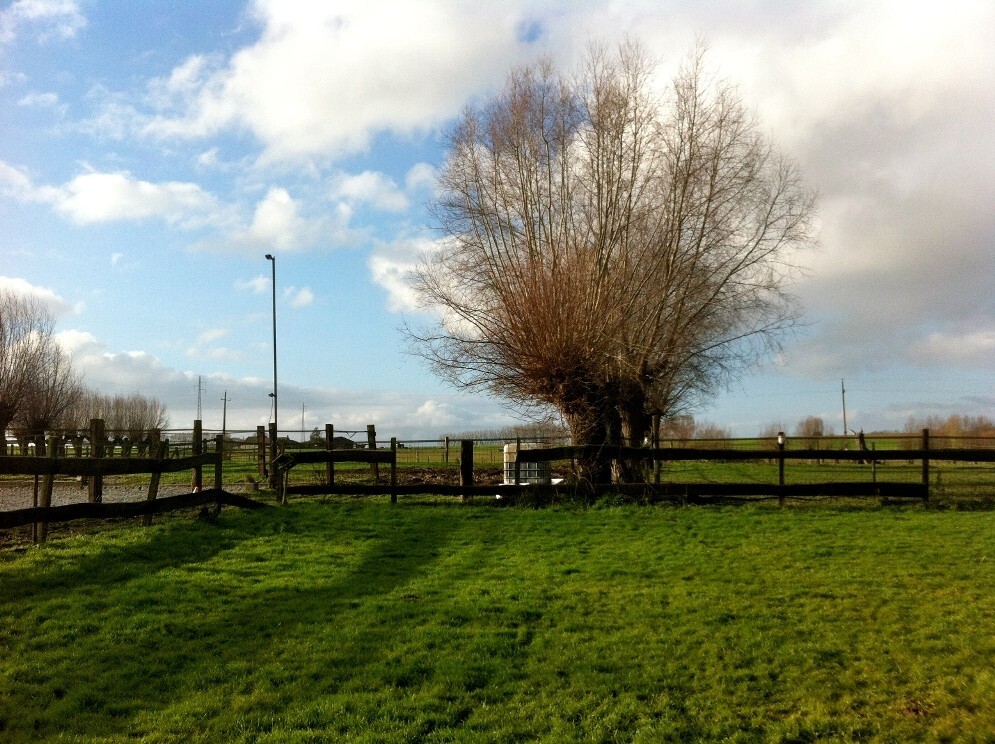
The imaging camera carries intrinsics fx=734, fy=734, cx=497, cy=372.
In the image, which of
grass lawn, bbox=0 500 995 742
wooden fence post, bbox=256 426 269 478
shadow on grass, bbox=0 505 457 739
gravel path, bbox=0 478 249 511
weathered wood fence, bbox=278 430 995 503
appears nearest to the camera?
grass lawn, bbox=0 500 995 742

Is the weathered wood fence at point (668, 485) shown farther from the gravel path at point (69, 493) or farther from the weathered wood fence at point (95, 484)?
the gravel path at point (69, 493)

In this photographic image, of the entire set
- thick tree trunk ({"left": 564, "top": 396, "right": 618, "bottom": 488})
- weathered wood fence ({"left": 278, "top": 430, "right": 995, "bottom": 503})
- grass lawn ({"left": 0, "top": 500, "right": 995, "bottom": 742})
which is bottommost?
grass lawn ({"left": 0, "top": 500, "right": 995, "bottom": 742})

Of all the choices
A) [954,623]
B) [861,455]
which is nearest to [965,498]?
[861,455]

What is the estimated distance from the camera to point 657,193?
1800cm

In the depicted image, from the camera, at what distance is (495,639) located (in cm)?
616

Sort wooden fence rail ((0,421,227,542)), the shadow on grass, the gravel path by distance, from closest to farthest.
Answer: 1. the shadow on grass
2. wooden fence rail ((0,421,227,542))
3. the gravel path

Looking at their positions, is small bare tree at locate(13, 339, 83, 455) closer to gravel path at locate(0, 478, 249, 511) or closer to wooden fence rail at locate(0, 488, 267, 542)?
gravel path at locate(0, 478, 249, 511)

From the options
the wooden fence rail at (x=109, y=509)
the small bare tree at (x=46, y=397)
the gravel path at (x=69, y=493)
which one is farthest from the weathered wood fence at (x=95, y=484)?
the small bare tree at (x=46, y=397)

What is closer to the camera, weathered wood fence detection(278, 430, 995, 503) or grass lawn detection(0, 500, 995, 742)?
A: grass lawn detection(0, 500, 995, 742)

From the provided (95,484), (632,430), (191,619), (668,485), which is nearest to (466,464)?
(668,485)

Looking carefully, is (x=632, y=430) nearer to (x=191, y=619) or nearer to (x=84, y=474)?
(x=84, y=474)

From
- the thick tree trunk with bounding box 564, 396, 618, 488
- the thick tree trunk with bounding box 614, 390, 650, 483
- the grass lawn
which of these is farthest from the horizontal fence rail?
the thick tree trunk with bounding box 614, 390, 650, 483

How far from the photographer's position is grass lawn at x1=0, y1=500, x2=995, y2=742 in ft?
15.2

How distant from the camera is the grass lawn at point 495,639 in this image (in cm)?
464
